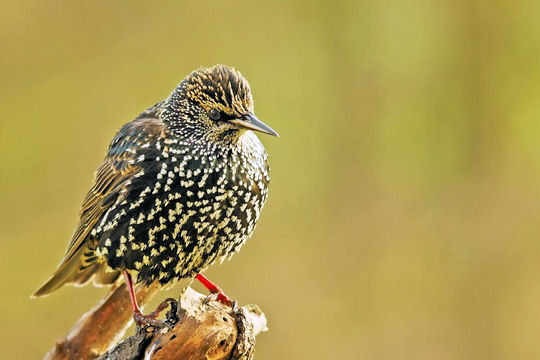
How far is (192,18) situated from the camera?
10.6 m

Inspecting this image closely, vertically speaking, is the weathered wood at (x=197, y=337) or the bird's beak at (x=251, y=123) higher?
the bird's beak at (x=251, y=123)

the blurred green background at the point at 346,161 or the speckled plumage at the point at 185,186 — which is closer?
the speckled plumage at the point at 185,186

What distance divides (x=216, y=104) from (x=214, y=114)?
82 millimetres

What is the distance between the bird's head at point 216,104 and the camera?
19.3 feet

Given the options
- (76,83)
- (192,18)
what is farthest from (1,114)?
(192,18)

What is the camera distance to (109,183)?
6234 millimetres

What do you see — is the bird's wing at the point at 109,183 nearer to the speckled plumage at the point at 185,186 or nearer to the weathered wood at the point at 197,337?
the speckled plumage at the point at 185,186

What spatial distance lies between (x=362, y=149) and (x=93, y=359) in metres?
4.56

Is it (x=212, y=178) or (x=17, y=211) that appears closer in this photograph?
(x=212, y=178)

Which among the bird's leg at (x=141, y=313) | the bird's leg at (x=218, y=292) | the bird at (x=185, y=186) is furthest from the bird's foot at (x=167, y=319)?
the bird's leg at (x=218, y=292)

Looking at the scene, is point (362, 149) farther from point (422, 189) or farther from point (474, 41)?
point (474, 41)

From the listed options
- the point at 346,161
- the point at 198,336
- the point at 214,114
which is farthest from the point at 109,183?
the point at 346,161

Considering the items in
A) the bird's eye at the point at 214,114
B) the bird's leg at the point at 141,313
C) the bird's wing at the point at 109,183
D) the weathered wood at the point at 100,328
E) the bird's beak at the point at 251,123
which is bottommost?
the weathered wood at the point at 100,328

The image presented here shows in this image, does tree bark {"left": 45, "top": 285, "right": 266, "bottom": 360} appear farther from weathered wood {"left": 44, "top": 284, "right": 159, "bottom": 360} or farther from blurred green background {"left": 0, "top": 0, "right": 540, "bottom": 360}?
blurred green background {"left": 0, "top": 0, "right": 540, "bottom": 360}
